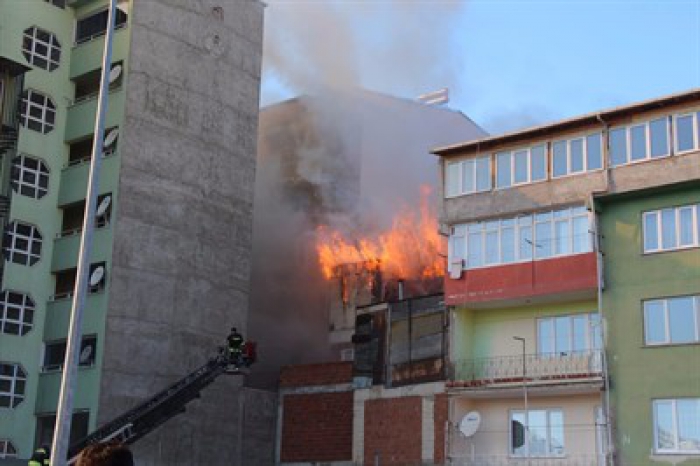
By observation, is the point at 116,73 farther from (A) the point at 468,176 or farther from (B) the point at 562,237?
(B) the point at 562,237

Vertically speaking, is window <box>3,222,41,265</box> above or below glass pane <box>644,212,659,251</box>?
above

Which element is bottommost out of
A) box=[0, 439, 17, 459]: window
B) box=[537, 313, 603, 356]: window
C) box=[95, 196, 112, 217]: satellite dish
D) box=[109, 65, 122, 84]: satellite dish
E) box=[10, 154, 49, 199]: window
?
box=[0, 439, 17, 459]: window

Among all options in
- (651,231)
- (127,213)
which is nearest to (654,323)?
(651,231)

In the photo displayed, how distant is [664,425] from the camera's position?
107 feet

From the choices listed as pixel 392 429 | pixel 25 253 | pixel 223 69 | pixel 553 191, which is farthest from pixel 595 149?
pixel 25 253

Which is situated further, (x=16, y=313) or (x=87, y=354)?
(x=16, y=313)

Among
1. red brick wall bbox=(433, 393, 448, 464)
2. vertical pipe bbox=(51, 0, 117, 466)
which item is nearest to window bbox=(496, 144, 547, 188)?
red brick wall bbox=(433, 393, 448, 464)

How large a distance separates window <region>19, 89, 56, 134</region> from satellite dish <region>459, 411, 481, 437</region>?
78.6 feet

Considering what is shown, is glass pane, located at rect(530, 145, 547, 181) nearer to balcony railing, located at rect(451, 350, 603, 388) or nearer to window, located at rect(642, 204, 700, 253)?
window, located at rect(642, 204, 700, 253)

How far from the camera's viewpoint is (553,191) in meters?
36.8

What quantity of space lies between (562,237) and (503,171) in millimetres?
3845

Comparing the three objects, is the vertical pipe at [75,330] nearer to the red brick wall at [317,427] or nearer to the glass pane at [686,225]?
the glass pane at [686,225]

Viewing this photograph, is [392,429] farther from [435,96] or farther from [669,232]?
[435,96]

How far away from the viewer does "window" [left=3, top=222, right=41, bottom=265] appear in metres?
44.3
